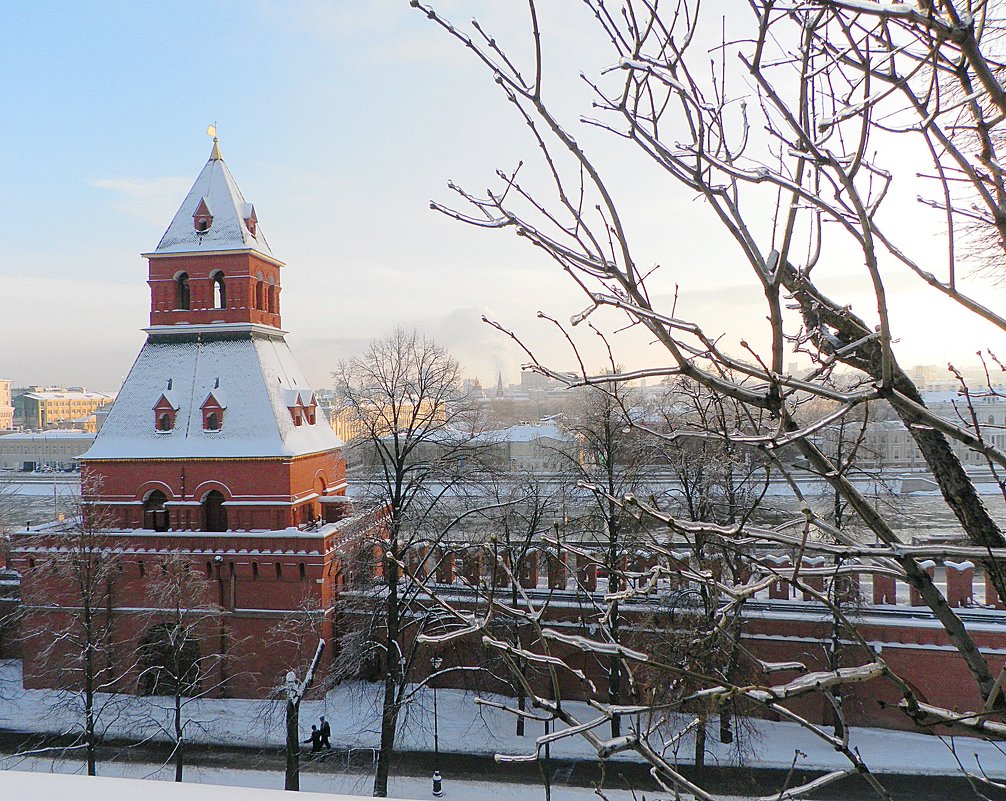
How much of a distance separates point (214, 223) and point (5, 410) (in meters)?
60.9

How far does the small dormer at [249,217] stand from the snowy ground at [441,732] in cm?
1171

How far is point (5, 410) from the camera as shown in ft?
209

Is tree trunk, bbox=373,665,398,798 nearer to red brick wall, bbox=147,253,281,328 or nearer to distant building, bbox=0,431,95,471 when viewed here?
red brick wall, bbox=147,253,281,328

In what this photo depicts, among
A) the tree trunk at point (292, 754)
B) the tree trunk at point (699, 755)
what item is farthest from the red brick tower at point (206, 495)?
the tree trunk at point (699, 755)

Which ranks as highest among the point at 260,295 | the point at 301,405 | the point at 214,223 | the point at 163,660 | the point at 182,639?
the point at 214,223

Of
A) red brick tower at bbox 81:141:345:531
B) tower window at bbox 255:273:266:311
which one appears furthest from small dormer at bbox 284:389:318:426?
tower window at bbox 255:273:266:311

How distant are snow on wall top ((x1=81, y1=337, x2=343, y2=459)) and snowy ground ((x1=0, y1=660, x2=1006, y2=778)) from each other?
5.65 metres

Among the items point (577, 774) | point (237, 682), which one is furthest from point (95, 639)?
point (577, 774)

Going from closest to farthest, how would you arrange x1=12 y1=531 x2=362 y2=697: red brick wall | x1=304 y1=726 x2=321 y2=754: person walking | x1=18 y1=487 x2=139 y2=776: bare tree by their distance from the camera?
x1=304 y1=726 x2=321 y2=754: person walking
x1=18 y1=487 x2=139 y2=776: bare tree
x1=12 y1=531 x2=362 y2=697: red brick wall

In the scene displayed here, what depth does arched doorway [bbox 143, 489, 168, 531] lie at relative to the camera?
16.5m

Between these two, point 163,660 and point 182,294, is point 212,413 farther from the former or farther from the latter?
point 163,660

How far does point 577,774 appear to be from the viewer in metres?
13.0

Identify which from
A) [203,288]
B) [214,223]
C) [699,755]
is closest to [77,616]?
[203,288]

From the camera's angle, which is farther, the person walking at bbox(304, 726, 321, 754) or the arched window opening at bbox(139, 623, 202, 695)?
the arched window opening at bbox(139, 623, 202, 695)
